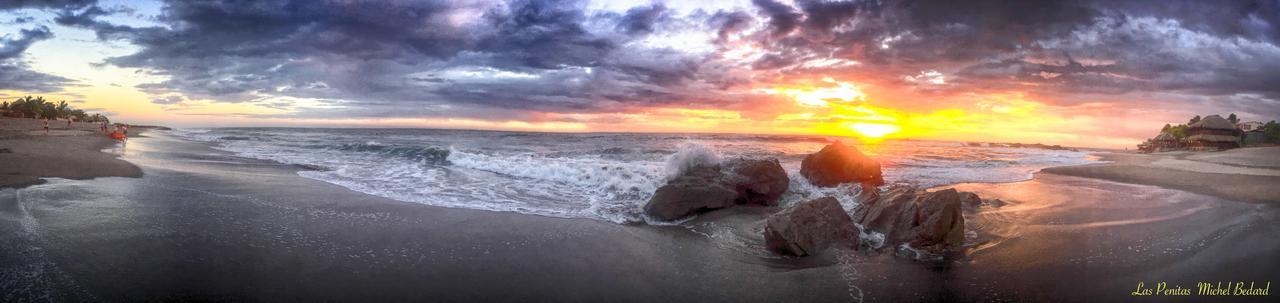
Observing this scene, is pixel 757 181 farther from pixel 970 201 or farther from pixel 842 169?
pixel 970 201

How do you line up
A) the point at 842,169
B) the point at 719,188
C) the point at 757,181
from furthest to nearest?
the point at 842,169 → the point at 757,181 → the point at 719,188

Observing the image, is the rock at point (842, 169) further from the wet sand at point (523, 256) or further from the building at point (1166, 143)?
the building at point (1166, 143)

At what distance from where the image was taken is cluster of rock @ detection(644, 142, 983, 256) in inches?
268

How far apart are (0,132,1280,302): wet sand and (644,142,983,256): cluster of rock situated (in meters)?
0.37

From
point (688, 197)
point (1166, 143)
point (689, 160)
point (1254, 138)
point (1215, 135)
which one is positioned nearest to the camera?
point (688, 197)

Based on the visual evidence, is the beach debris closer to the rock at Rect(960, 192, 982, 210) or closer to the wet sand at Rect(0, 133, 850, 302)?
the wet sand at Rect(0, 133, 850, 302)

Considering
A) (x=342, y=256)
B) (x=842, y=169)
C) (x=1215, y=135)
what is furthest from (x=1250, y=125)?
(x=342, y=256)

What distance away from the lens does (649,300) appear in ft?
16.4

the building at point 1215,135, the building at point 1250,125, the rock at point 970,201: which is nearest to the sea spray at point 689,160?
the rock at point 970,201

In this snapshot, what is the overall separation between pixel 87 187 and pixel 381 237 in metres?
7.49

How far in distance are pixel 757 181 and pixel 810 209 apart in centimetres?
371

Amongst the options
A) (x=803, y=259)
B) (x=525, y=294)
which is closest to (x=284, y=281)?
(x=525, y=294)

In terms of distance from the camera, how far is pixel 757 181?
11039 millimetres

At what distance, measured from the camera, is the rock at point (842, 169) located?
13.3 metres
